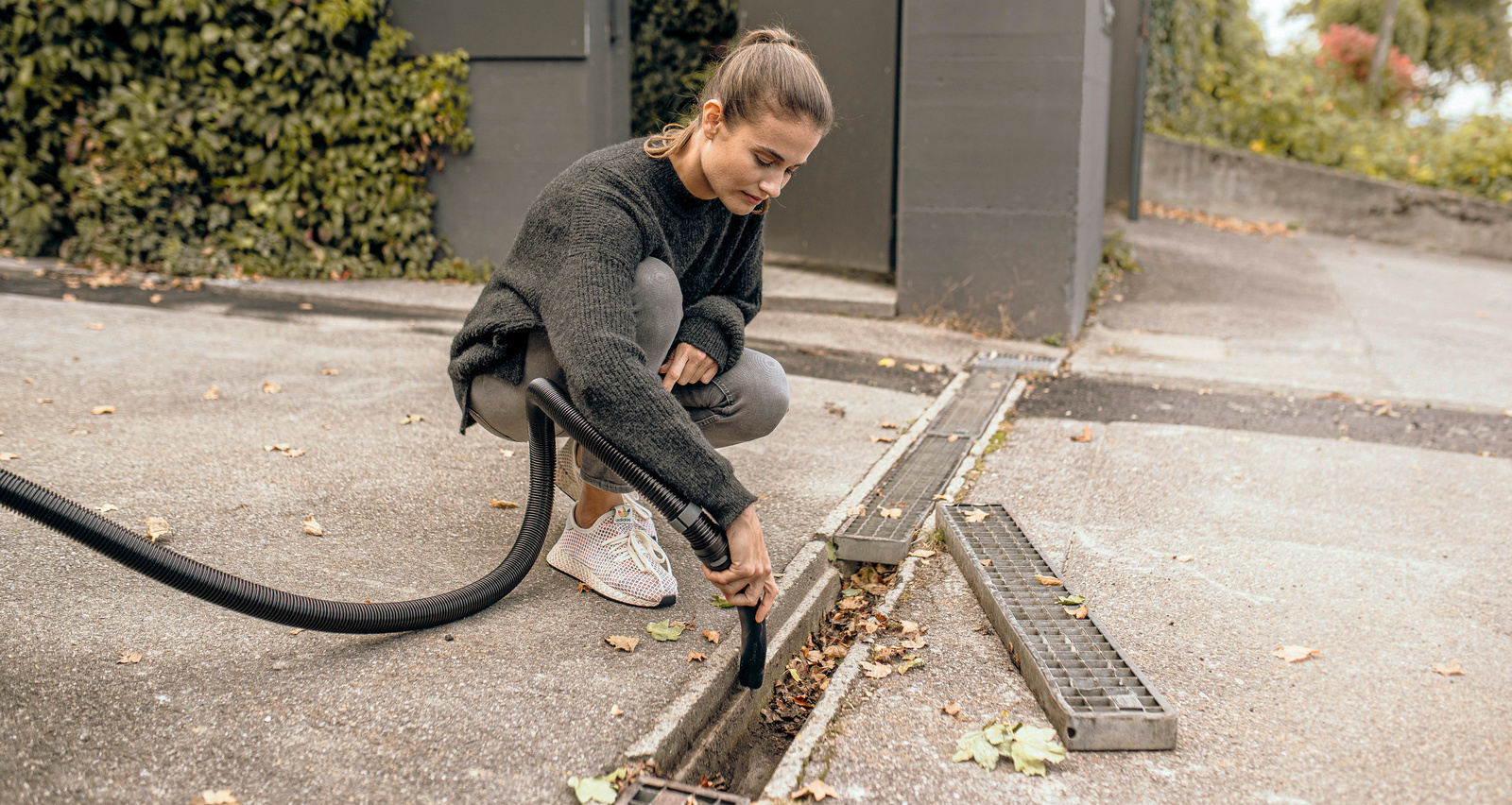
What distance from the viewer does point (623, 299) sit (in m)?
2.11

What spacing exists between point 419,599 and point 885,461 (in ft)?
6.11

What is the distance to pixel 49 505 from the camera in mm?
1793

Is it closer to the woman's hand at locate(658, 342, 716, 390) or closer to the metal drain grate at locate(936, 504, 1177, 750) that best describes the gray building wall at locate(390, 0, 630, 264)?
the woman's hand at locate(658, 342, 716, 390)

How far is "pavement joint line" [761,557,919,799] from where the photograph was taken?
76.1 inches

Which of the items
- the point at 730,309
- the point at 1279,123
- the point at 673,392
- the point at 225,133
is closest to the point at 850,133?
the point at 225,133

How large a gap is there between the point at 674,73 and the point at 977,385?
169 inches

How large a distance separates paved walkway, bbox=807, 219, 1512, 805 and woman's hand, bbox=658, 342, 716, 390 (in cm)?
84

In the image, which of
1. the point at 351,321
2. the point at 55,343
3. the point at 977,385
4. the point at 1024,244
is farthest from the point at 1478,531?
the point at 55,343

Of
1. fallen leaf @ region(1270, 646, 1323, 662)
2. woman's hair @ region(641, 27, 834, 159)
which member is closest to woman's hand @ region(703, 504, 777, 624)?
woman's hair @ region(641, 27, 834, 159)

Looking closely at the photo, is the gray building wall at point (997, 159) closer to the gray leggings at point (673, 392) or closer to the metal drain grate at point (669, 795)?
the gray leggings at point (673, 392)

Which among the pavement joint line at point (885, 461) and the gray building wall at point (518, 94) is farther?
the gray building wall at point (518, 94)

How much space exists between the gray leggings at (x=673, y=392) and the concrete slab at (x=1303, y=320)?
3.15 metres

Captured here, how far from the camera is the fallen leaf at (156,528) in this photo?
276 centimetres

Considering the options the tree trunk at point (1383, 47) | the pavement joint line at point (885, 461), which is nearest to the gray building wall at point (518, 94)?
the pavement joint line at point (885, 461)
